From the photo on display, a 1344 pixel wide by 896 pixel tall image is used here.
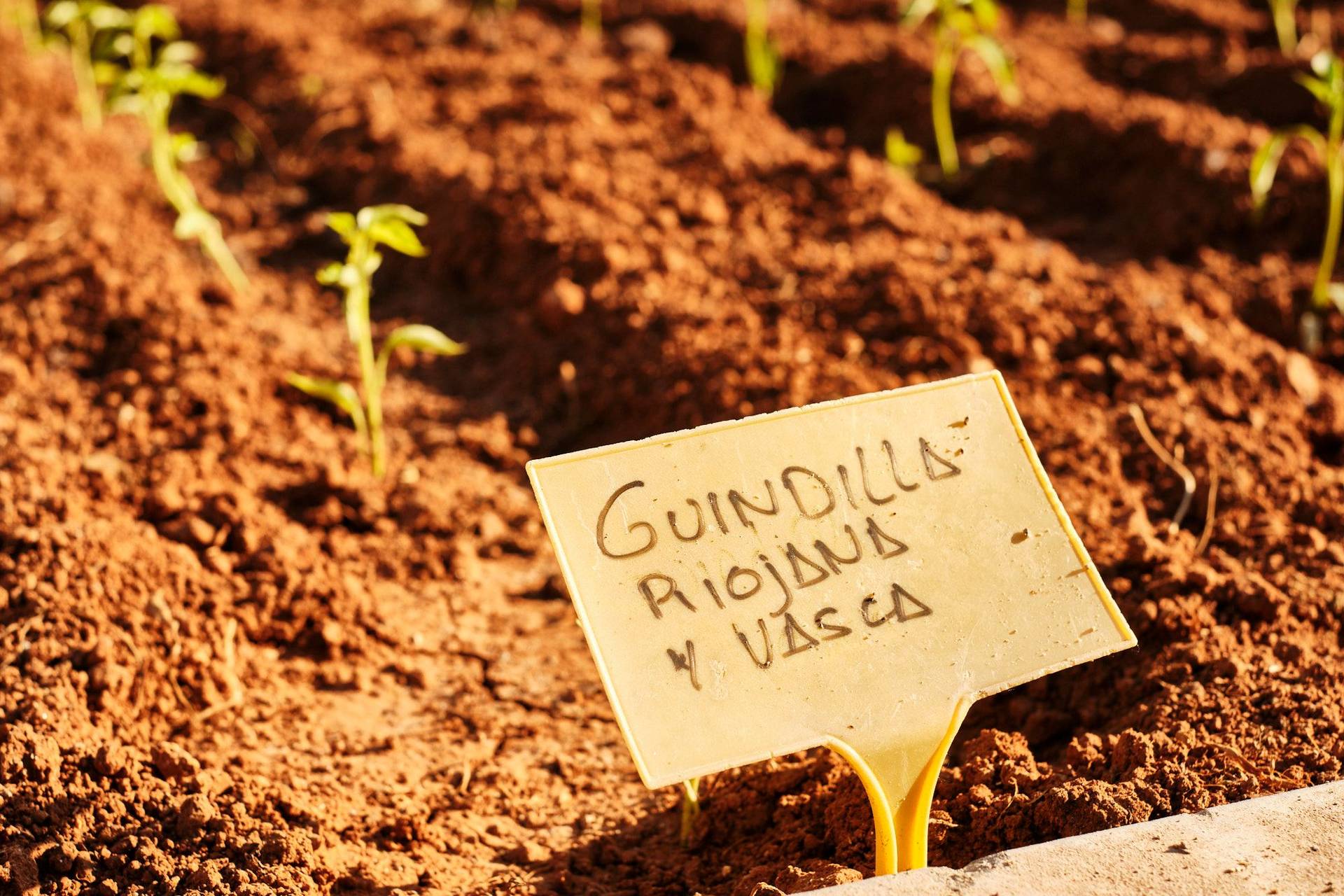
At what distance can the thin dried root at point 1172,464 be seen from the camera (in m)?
2.00

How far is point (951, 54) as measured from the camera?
343 centimetres

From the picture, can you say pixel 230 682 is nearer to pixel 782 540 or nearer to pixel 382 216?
pixel 382 216

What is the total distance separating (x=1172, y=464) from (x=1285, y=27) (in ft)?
7.99

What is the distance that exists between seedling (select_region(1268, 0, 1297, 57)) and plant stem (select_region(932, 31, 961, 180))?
110 cm

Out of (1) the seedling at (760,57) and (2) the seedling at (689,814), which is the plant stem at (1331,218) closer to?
(1) the seedling at (760,57)

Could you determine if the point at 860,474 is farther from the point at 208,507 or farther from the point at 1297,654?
the point at 208,507

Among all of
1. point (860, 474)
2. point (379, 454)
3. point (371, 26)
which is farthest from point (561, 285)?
point (371, 26)

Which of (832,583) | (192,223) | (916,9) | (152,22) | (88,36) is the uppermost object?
(916,9)

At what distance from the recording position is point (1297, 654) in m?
1.62

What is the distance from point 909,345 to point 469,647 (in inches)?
41.9

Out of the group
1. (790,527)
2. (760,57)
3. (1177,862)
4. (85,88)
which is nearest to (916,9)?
(760,57)

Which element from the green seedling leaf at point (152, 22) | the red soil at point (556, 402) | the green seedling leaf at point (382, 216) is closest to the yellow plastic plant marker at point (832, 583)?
the red soil at point (556, 402)

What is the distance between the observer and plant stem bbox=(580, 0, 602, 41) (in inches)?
162

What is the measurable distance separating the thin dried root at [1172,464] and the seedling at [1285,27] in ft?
6.96
